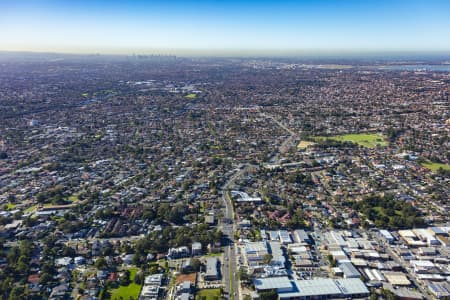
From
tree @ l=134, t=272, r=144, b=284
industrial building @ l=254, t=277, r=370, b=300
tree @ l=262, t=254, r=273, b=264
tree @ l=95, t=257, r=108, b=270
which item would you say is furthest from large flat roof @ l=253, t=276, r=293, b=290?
tree @ l=95, t=257, r=108, b=270

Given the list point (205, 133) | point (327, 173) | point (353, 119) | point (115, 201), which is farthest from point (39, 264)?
point (353, 119)

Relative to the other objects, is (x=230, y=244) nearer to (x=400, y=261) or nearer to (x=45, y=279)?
(x=400, y=261)

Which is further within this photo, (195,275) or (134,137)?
(134,137)

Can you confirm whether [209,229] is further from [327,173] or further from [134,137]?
[134,137]

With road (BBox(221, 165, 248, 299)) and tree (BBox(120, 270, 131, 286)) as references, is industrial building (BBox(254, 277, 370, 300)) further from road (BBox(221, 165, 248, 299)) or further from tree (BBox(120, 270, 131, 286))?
tree (BBox(120, 270, 131, 286))

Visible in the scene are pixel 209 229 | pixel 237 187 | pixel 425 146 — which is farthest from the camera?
pixel 425 146

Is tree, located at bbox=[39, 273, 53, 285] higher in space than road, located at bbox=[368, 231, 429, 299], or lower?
lower

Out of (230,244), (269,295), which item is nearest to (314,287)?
(269,295)

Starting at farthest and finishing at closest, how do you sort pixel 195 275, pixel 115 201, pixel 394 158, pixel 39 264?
pixel 394 158
pixel 115 201
pixel 39 264
pixel 195 275
